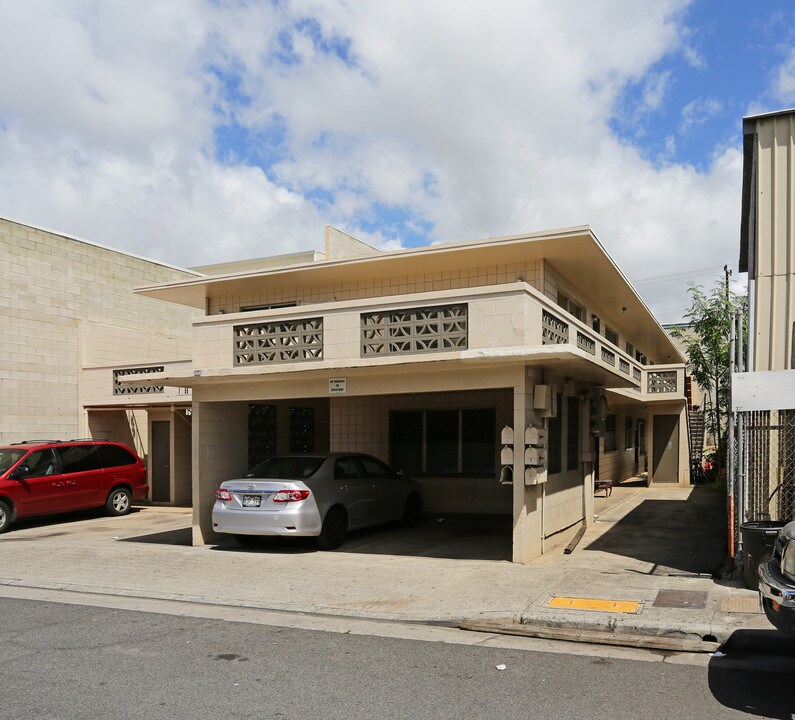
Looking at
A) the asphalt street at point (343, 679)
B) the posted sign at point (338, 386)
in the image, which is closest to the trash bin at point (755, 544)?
the asphalt street at point (343, 679)

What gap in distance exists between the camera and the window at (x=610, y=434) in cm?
2533

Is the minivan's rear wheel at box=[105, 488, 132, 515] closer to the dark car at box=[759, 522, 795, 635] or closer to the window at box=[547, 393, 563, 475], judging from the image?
the window at box=[547, 393, 563, 475]

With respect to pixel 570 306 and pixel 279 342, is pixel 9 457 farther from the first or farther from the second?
pixel 570 306

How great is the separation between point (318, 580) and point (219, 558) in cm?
238

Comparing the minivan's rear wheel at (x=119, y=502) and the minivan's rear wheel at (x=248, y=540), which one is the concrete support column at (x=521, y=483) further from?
the minivan's rear wheel at (x=119, y=502)

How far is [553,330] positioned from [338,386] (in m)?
3.36

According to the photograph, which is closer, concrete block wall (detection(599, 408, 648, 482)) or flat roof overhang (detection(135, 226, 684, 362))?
flat roof overhang (detection(135, 226, 684, 362))

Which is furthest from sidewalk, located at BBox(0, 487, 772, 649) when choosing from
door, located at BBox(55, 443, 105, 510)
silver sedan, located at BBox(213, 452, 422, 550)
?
door, located at BBox(55, 443, 105, 510)

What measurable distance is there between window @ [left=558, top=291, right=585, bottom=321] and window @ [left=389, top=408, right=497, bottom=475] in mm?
2596

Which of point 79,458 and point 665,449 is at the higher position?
point 79,458

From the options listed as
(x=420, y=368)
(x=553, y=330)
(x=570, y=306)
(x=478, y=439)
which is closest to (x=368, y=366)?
(x=420, y=368)

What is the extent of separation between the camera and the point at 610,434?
25984 mm

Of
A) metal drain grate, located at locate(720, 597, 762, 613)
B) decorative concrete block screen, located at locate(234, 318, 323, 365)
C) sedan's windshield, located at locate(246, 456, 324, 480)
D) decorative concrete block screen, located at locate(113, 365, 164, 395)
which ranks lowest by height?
metal drain grate, located at locate(720, 597, 762, 613)

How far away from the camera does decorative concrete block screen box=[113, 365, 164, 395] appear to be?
1953 cm
